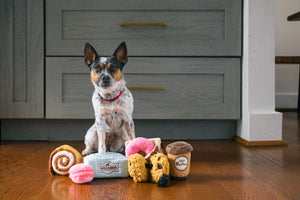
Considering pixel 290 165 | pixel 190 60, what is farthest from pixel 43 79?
pixel 290 165

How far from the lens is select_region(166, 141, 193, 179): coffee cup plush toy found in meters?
1.25

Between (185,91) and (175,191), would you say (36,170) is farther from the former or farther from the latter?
(185,91)

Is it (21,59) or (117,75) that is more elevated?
(21,59)

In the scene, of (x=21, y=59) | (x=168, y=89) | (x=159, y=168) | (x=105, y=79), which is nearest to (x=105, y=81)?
(x=105, y=79)

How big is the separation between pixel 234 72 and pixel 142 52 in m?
0.60

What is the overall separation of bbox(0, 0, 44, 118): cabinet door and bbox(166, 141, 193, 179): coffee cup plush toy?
115 cm

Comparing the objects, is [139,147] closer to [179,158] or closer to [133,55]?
[179,158]

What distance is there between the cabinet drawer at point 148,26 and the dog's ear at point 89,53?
0.58 metres

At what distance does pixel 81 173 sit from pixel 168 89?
1.04 metres

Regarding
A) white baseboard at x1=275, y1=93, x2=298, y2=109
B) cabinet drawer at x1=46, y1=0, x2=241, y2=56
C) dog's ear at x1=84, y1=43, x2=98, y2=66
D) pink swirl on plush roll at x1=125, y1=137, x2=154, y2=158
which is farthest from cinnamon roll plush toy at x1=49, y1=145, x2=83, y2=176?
white baseboard at x1=275, y1=93, x2=298, y2=109

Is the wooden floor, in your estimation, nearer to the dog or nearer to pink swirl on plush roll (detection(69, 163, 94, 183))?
pink swirl on plush roll (detection(69, 163, 94, 183))

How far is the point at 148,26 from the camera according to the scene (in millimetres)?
2096

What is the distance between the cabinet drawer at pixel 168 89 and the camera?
210cm

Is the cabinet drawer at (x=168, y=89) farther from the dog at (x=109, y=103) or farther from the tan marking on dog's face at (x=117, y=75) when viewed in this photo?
the tan marking on dog's face at (x=117, y=75)
